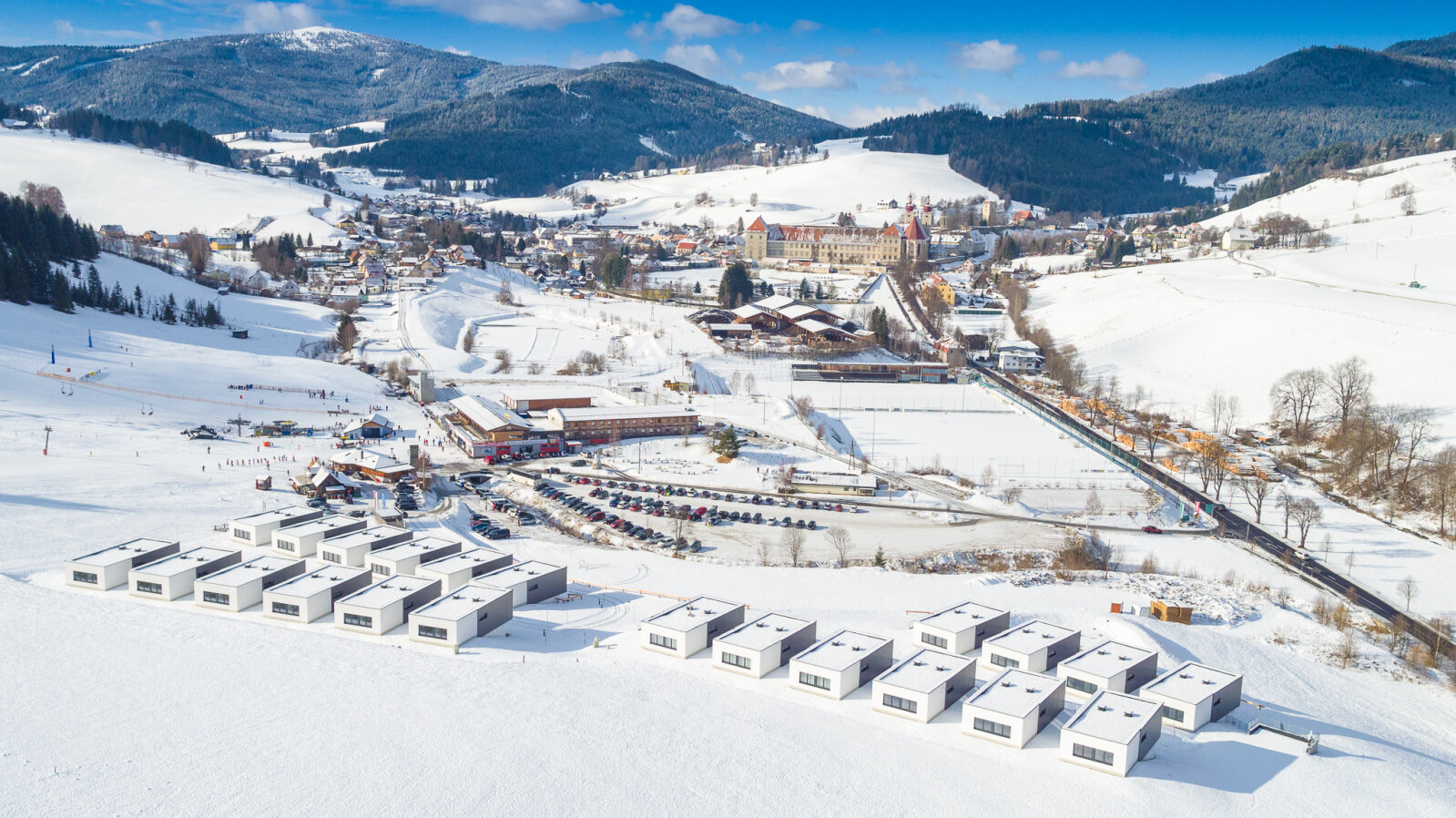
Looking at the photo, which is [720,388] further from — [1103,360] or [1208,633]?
[1208,633]

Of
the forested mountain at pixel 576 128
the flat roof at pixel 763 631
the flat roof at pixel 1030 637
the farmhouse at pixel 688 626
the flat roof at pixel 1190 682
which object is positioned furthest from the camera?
the forested mountain at pixel 576 128

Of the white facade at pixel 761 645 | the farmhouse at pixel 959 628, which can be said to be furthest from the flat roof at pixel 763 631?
the farmhouse at pixel 959 628

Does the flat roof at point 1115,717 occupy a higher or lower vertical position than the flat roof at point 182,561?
lower

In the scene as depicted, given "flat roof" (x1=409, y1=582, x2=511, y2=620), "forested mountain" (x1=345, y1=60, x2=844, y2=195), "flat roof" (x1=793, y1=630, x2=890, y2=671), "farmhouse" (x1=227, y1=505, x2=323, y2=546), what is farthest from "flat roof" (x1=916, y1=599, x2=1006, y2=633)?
"forested mountain" (x1=345, y1=60, x2=844, y2=195)

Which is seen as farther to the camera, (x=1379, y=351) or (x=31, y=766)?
(x=1379, y=351)

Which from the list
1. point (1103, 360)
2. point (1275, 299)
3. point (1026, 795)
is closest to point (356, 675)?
point (1026, 795)

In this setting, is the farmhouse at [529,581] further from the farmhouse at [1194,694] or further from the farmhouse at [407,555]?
the farmhouse at [1194,694]

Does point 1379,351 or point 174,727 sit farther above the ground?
point 1379,351

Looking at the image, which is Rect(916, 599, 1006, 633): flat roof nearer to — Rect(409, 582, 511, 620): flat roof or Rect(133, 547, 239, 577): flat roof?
Rect(409, 582, 511, 620): flat roof
